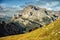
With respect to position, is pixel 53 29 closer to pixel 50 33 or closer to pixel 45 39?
pixel 50 33

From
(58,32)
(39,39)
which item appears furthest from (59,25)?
(39,39)

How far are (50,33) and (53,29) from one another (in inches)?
281

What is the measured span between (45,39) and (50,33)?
15687 millimetres

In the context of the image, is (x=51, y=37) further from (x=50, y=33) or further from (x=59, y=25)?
(x=59, y=25)

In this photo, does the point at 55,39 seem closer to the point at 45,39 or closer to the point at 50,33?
the point at 45,39

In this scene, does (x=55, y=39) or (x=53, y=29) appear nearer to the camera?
(x=55, y=39)

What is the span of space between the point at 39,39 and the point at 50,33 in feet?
42.2

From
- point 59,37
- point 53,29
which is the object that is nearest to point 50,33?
point 53,29

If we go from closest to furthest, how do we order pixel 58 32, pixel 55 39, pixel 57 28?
pixel 55 39
pixel 58 32
pixel 57 28

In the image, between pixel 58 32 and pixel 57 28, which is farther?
pixel 57 28

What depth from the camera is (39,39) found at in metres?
146

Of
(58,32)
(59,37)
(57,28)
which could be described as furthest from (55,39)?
(57,28)

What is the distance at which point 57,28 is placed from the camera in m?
156

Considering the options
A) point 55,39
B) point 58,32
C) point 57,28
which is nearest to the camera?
point 55,39
